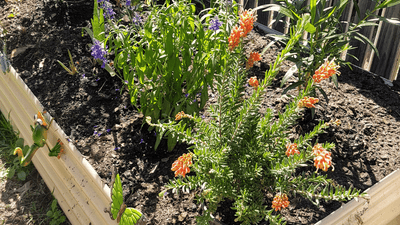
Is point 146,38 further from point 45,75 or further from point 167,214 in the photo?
point 45,75

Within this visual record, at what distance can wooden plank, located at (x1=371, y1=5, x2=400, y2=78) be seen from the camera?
8.92ft

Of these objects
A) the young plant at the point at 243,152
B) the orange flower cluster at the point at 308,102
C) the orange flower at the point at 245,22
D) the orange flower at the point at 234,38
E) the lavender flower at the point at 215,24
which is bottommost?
the young plant at the point at 243,152

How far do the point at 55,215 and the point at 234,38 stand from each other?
1786 mm

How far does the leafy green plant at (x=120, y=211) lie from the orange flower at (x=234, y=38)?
0.89 meters

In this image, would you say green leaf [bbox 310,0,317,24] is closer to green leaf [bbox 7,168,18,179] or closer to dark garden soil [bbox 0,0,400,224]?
dark garden soil [bbox 0,0,400,224]

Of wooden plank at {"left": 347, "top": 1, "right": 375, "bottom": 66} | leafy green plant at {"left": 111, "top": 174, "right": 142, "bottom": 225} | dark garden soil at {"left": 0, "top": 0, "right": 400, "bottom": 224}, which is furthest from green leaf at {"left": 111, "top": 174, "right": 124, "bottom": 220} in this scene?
wooden plank at {"left": 347, "top": 1, "right": 375, "bottom": 66}

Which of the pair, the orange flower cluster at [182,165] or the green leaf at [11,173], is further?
the green leaf at [11,173]

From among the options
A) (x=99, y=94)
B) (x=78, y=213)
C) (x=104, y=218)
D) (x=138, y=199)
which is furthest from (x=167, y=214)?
(x=99, y=94)

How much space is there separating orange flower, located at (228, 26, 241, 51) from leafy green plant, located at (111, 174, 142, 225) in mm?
894

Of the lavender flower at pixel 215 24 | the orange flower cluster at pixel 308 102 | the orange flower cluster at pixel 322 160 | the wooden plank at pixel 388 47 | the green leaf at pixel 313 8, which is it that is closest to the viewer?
the orange flower cluster at pixel 322 160

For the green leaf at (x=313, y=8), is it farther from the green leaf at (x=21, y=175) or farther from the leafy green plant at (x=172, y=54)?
the green leaf at (x=21, y=175)

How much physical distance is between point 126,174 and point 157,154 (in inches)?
9.7

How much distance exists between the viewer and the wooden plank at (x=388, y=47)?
272 cm

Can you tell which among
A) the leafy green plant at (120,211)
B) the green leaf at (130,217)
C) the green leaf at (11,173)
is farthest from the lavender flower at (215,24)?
the green leaf at (11,173)
